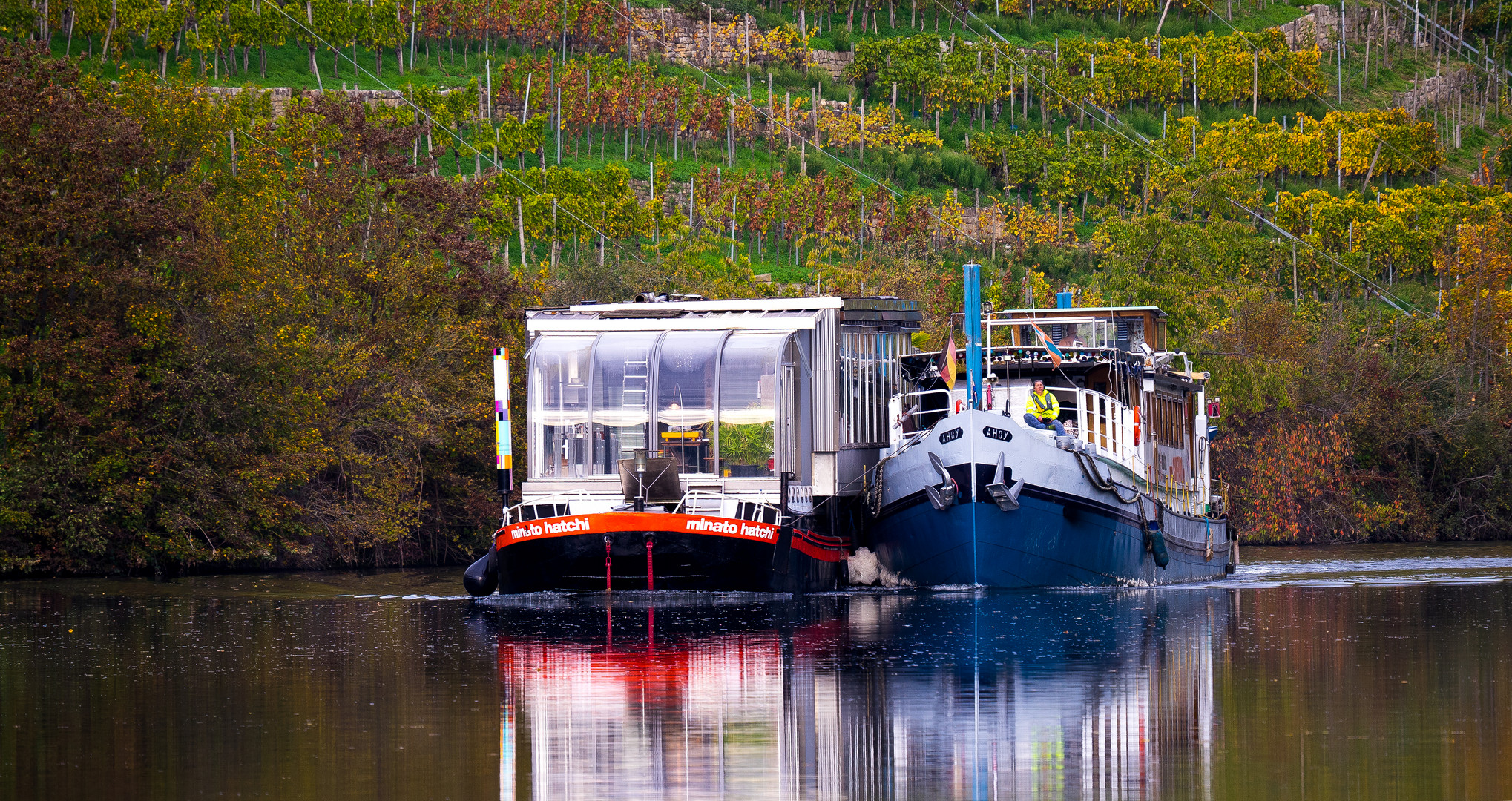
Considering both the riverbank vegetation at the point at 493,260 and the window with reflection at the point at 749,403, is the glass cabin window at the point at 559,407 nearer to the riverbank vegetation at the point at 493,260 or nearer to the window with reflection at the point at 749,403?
the window with reflection at the point at 749,403

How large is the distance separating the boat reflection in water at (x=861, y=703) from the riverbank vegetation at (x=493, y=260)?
18.2 m

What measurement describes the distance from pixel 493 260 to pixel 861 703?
226 ft

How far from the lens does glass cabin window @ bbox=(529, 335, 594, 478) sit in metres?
39.0

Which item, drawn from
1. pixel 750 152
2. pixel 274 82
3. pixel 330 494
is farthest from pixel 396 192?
pixel 750 152

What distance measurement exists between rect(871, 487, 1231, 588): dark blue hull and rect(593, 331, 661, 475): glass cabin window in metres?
5.37

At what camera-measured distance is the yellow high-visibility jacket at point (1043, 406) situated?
127ft

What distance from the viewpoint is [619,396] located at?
3862 centimetres

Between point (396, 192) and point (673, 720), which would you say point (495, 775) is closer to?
point (673, 720)

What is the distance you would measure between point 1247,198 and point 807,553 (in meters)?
47.9

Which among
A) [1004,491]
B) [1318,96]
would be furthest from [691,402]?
[1318,96]

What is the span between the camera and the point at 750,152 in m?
144

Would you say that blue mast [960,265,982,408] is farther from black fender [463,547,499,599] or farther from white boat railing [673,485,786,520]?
black fender [463,547,499,599]

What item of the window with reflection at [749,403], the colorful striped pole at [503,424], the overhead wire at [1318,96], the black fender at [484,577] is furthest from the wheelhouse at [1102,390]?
the overhead wire at [1318,96]

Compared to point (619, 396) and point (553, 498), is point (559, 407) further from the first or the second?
point (553, 498)
